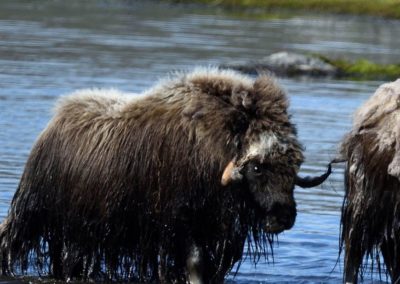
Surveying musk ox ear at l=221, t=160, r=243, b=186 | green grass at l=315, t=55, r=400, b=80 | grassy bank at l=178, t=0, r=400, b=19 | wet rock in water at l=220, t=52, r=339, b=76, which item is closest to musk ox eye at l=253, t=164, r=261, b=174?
musk ox ear at l=221, t=160, r=243, b=186

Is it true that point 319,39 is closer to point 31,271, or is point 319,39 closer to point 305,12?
point 305,12

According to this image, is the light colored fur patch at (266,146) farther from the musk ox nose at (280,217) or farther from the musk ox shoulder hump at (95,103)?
the musk ox shoulder hump at (95,103)

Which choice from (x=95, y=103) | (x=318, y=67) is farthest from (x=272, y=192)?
(x=318, y=67)

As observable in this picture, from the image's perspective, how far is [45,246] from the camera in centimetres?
986

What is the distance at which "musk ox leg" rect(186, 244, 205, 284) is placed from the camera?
29.8 ft

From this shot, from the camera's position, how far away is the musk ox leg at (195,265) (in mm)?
9078

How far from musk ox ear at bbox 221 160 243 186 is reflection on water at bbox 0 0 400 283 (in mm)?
1579

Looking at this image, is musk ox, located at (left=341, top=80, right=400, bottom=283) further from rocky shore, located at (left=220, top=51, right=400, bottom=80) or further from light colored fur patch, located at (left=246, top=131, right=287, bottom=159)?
rocky shore, located at (left=220, top=51, right=400, bottom=80)

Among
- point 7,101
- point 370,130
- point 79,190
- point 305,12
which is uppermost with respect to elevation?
point 370,130

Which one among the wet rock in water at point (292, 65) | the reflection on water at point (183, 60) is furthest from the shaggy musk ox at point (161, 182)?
the wet rock in water at point (292, 65)

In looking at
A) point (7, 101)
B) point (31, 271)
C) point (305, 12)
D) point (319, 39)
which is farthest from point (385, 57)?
point (305, 12)

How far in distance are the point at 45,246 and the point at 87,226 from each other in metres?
0.58

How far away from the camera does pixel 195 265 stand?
29.8 feet

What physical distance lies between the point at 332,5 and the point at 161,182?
4774 centimetres
